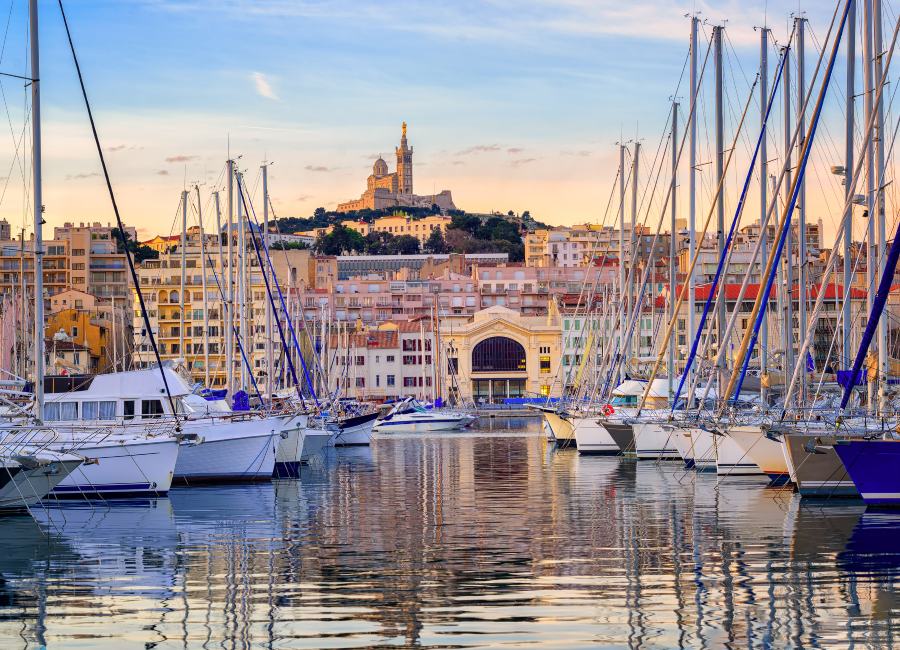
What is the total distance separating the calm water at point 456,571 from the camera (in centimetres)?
1565

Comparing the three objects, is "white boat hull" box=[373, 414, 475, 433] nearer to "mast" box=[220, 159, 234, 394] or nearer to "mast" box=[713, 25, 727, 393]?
"mast" box=[220, 159, 234, 394]

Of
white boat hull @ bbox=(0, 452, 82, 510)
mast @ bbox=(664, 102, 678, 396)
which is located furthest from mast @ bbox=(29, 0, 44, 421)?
mast @ bbox=(664, 102, 678, 396)

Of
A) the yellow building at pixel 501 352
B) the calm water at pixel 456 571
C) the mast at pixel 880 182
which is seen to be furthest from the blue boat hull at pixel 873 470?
the yellow building at pixel 501 352

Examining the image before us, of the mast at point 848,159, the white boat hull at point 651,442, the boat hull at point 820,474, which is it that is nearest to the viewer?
the boat hull at point 820,474

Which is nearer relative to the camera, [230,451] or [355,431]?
[230,451]

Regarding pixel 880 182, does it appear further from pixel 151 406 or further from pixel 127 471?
pixel 151 406

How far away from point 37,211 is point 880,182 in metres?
17.3

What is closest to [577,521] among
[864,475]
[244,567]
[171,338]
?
[864,475]

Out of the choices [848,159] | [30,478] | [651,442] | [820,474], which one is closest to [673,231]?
[651,442]

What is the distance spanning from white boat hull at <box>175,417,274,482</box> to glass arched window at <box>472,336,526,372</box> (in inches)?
4616

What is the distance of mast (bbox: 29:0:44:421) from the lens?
27469 mm

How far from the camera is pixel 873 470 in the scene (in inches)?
1091

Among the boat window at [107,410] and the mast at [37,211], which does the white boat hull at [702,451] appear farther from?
the mast at [37,211]

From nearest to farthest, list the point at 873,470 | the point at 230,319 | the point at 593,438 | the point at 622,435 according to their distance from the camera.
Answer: the point at 873,470, the point at 230,319, the point at 622,435, the point at 593,438
